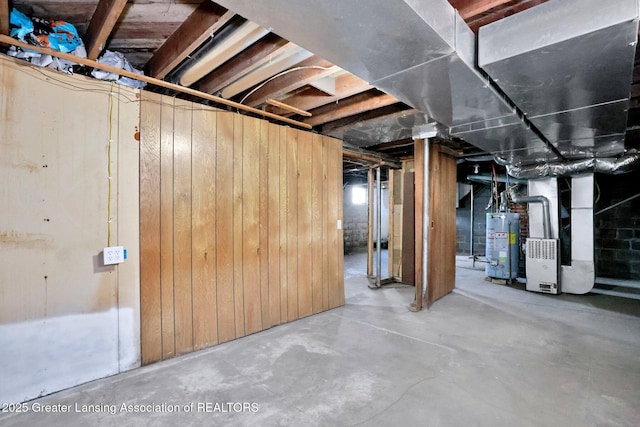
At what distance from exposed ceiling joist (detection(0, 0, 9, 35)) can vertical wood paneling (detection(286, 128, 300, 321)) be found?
2.07m

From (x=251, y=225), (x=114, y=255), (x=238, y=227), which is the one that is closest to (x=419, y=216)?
(x=251, y=225)

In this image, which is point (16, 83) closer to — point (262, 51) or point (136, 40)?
point (136, 40)

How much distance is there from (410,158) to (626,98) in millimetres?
3092

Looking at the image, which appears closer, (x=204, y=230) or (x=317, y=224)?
(x=204, y=230)

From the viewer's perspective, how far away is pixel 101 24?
1.70 m

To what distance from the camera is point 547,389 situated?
2.00 meters

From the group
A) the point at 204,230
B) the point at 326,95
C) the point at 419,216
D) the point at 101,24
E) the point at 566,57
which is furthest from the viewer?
the point at 419,216

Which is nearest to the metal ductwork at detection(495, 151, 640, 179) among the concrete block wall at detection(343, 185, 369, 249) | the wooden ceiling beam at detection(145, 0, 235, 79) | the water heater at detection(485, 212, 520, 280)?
the water heater at detection(485, 212, 520, 280)

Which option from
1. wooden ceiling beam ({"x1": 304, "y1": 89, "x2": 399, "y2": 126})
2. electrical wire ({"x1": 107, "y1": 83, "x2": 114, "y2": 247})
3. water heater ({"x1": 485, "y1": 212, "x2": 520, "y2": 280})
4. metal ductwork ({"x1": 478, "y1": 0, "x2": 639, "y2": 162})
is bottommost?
water heater ({"x1": 485, "y1": 212, "x2": 520, "y2": 280})

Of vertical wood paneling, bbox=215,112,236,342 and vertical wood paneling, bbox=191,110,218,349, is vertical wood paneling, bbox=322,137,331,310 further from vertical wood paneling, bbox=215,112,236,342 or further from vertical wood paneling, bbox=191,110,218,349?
vertical wood paneling, bbox=191,110,218,349

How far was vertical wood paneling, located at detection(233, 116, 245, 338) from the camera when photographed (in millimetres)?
2775

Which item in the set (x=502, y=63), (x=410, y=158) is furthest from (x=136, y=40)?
(x=410, y=158)

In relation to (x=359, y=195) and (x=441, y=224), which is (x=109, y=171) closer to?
(x=441, y=224)

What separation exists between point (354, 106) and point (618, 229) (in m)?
5.97
